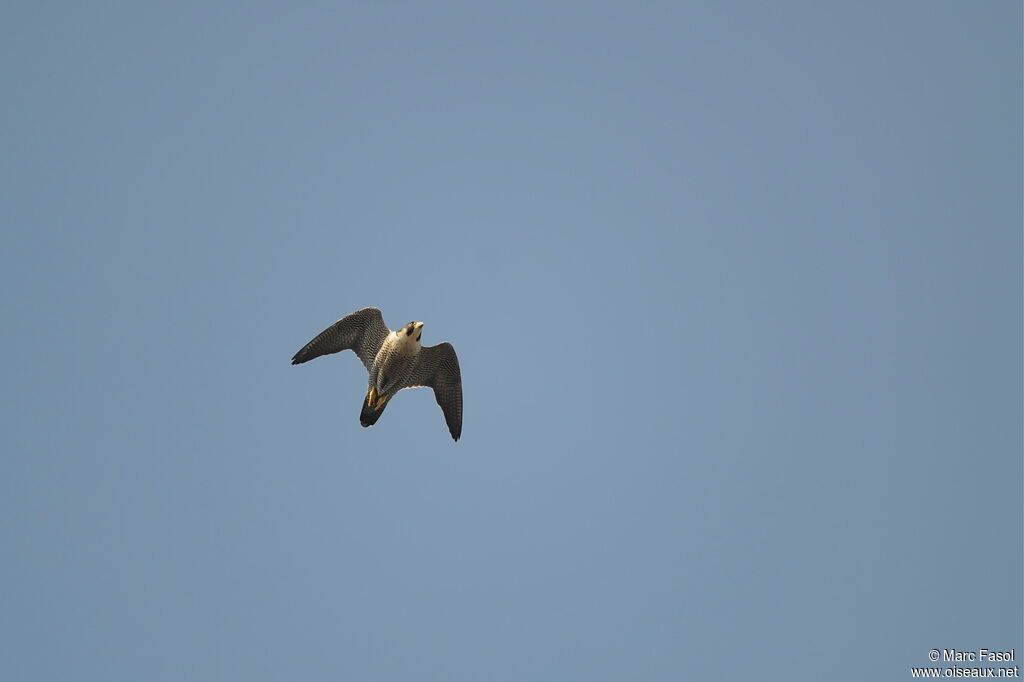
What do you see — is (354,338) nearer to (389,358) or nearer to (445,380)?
(389,358)

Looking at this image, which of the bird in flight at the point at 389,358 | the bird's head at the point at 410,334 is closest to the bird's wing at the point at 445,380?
the bird in flight at the point at 389,358

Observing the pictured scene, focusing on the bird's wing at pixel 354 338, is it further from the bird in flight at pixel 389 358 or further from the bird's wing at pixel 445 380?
the bird's wing at pixel 445 380

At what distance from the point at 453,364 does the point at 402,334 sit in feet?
7.38

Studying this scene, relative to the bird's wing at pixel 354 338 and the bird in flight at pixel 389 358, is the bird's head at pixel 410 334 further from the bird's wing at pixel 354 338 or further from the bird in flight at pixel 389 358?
the bird's wing at pixel 354 338

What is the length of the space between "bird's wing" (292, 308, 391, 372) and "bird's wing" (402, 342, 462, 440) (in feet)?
4.80

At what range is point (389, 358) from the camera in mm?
30938

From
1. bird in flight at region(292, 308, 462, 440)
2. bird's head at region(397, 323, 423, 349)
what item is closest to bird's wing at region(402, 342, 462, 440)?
bird in flight at region(292, 308, 462, 440)

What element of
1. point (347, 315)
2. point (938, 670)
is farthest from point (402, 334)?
point (938, 670)

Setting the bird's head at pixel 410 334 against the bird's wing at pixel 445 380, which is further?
the bird's wing at pixel 445 380

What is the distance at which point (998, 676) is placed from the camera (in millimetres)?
31781

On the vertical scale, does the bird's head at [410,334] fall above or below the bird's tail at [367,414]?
above

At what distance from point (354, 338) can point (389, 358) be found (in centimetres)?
146

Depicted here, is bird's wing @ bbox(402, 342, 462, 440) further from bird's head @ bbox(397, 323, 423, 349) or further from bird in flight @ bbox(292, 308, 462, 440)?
bird's head @ bbox(397, 323, 423, 349)

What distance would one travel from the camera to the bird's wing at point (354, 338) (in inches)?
1226
